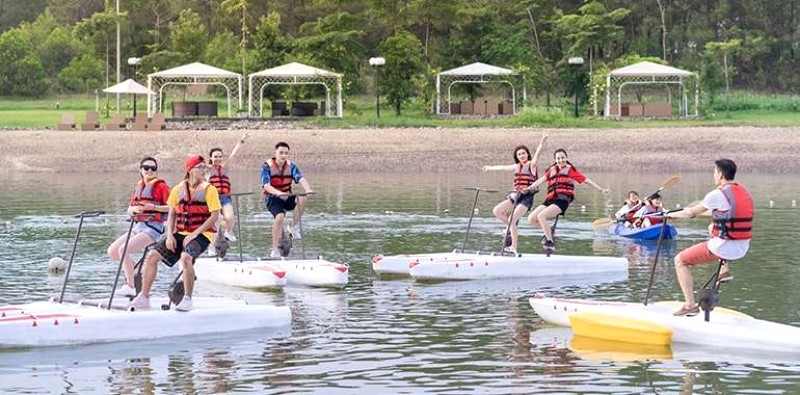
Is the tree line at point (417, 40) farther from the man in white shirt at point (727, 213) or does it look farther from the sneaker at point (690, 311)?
the man in white shirt at point (727, 213)

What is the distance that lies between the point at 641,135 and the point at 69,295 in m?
33.8

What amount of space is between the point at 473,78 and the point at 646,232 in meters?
37.6

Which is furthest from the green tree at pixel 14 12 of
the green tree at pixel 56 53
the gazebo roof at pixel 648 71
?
the gazebo roof at pixel 648 71

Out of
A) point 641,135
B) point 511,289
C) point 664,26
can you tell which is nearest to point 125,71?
point 664,26

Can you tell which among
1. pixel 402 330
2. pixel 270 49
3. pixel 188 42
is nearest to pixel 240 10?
pixel 188 42

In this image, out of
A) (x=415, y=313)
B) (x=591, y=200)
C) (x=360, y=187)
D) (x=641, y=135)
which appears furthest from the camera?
(x=641, y=135)

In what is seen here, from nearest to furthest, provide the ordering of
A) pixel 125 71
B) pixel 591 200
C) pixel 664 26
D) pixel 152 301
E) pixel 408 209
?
pixel 152 301 < pixel 408 209 < pixel 591 200 < pixel 664 26 < pixel 125 71

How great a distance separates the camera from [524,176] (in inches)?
907

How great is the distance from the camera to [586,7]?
68.9 meters

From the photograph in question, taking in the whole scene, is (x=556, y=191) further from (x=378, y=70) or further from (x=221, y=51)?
(x=221, y=51)

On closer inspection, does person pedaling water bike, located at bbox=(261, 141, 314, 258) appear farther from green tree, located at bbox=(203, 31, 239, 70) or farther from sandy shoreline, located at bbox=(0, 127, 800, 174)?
green tree, located at bbox=(203, 31, 239, 70)

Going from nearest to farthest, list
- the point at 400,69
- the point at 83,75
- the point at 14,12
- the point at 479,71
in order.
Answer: the point at 479,71 < the point at 400,69 < the point at 83,75 < the point at 14,12

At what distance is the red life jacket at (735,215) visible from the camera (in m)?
15.9

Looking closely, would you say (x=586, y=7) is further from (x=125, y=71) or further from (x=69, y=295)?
(x=69, y=295)
